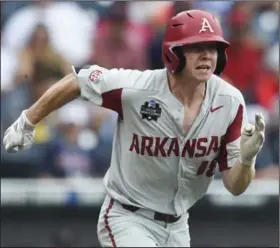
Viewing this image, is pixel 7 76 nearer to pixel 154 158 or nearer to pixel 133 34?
pixel 133 34

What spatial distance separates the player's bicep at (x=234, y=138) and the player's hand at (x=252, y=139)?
0.21 m

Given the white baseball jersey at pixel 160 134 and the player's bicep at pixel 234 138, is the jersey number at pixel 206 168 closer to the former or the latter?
the white baseball jersey at pixel 160 134

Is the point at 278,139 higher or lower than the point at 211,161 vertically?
lower

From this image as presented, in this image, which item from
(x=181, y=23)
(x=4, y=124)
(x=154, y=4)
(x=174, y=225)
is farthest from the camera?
(x=154, y=4)

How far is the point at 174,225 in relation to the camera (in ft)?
14.6

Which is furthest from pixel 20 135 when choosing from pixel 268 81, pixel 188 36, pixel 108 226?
pixel 268 81

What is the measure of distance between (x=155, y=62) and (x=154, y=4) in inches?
25.0

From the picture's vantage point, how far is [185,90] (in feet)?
14.0

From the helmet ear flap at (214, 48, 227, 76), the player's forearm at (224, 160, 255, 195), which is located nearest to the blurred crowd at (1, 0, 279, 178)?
the player's forearm at (224, 160, 255, 195)

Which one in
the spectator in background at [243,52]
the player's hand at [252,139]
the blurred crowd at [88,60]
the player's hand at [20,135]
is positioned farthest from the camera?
the spectator in background at [243,52]

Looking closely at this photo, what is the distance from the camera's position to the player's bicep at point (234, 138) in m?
4.26

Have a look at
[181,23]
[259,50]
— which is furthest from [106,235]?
[259,50]

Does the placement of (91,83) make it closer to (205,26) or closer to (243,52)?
(205,26)

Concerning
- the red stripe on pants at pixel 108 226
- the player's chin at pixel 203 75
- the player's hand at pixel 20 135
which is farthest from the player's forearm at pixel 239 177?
the player's hand at pixel 20 135
